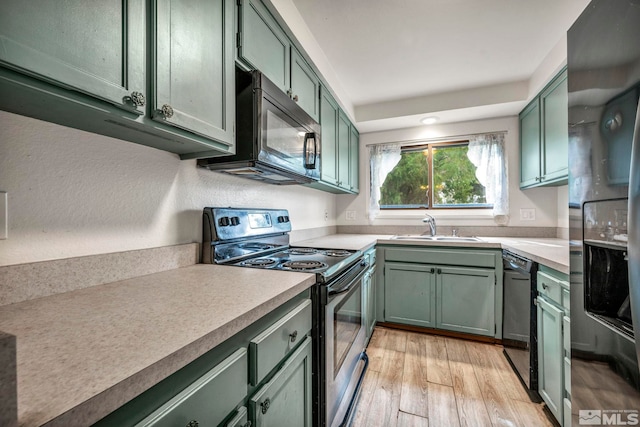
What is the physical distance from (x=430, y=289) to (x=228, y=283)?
1.97 m

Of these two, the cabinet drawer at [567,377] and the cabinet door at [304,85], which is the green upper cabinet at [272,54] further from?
the cabinet drawer at [567,377]

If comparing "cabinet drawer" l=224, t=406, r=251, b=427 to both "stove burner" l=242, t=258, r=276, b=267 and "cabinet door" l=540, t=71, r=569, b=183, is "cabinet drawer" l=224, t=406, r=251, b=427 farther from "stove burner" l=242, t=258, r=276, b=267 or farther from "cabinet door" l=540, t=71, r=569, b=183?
"cabinet door" l=540, t=71, r=569, b=183

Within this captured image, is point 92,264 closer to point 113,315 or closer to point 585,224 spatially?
point 113,315

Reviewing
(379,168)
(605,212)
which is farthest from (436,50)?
(605,212)

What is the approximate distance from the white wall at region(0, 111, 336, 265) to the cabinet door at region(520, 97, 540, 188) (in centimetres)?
269

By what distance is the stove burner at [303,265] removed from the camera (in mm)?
1201

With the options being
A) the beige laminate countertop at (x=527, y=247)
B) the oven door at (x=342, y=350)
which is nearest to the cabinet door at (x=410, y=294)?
the beige laminate countertop at (x=527, y=247)

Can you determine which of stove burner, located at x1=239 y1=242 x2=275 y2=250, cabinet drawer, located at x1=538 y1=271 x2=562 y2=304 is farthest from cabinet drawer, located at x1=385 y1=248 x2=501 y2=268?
stove burner, located at x1=239 y1=242 x2=275 y2=250

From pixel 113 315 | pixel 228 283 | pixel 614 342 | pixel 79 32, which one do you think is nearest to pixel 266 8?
pixel 79 32

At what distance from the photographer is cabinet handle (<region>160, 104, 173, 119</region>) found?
785 mm

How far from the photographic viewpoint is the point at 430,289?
2324 mm

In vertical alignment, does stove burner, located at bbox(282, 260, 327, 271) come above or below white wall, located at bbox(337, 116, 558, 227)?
below

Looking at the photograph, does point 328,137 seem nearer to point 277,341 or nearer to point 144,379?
point 277,341

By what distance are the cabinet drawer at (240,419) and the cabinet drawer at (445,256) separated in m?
1.97
